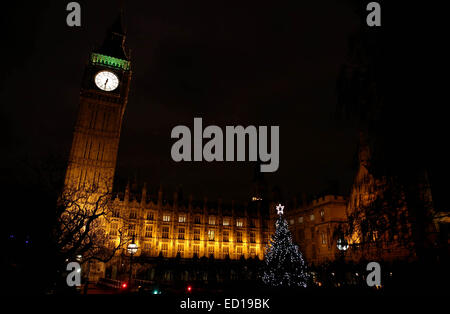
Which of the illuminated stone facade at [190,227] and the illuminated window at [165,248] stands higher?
the illuminated stone facade at [190,227]

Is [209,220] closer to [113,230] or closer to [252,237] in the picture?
[252,237]

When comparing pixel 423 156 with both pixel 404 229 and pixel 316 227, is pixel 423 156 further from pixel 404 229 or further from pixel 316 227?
pixel 316 227

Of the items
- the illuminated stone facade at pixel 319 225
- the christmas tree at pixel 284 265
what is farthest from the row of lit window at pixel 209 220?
the christmas tree at pixel 284 265

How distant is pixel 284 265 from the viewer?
2956cm

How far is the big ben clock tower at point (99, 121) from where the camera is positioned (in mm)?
60312

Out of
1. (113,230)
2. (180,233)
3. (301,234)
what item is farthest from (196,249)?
(301,234)

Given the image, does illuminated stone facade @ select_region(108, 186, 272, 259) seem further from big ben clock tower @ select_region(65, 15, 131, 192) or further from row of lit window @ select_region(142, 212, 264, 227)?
big ben clock tower @ select_region(65, 15, 131, 192)

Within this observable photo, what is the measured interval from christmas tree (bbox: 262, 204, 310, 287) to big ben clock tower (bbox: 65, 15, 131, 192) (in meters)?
39.6

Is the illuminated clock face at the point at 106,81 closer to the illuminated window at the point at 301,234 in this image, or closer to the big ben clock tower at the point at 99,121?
the big ben clock tower at the point at 99,121

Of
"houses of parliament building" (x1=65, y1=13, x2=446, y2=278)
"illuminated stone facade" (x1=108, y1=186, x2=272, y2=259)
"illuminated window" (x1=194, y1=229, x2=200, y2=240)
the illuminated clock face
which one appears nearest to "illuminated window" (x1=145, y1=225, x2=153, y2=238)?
"illuminated stone facade" (x1=108, y1=186, x2=272, y2=259)

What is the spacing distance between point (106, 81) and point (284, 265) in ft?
179
